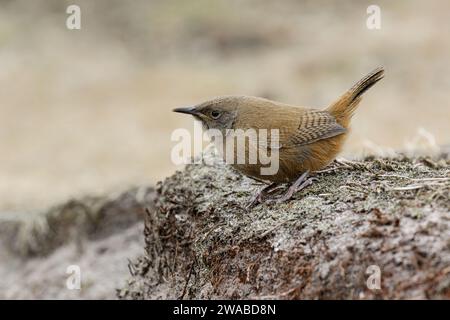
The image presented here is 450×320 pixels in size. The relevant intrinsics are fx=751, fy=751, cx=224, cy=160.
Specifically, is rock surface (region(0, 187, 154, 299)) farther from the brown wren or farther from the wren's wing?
the wren's wing

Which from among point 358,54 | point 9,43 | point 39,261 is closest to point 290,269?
point 39,261

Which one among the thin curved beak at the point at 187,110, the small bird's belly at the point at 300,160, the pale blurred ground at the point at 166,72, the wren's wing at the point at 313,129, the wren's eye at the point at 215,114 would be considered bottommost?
the small bird's belly at the point at 300,160

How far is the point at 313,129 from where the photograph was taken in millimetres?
5004

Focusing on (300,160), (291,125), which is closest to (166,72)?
(291,125)

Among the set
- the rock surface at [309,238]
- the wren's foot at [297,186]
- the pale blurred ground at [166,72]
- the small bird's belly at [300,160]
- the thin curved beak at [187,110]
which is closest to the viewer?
the rock surface at [309,238]

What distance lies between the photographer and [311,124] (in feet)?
16.6

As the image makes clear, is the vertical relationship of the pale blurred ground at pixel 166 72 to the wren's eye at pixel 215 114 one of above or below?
above

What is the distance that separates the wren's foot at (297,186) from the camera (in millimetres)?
4676

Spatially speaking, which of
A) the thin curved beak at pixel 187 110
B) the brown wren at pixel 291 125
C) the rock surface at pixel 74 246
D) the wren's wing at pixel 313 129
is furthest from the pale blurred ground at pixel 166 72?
the wren's wing at pixel 313 129

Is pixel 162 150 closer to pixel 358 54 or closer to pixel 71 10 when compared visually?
pixel 358 54

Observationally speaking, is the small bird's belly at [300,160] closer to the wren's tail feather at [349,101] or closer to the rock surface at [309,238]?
the rock surface at [309,238]

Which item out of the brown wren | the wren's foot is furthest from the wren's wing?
the wren's foot

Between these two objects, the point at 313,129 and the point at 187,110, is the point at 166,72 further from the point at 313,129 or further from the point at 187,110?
the point at 313,129

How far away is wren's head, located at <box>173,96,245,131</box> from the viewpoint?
203 inches
